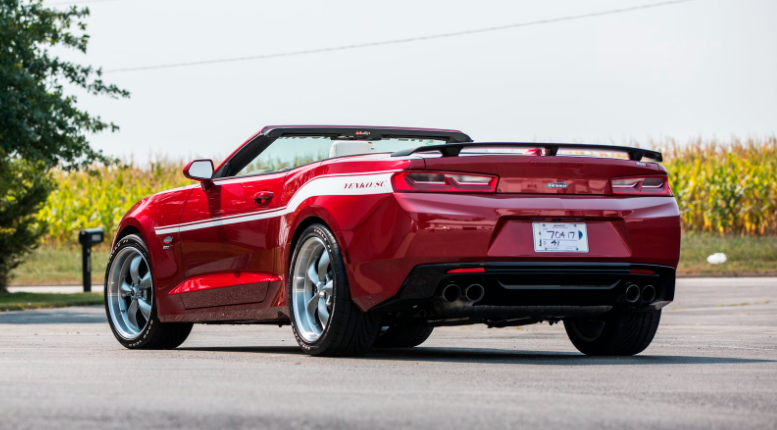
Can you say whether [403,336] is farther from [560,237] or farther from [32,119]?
[32,119]

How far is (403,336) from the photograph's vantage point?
9164 mm

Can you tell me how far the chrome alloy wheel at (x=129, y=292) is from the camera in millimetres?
9164

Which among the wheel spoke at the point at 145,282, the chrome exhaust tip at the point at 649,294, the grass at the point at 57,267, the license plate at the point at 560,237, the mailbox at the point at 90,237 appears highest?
the license plate at the point at 560,237

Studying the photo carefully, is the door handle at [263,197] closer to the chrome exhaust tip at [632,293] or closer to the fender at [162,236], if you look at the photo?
the fender at [162,236]

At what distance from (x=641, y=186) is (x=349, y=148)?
75.0 inches

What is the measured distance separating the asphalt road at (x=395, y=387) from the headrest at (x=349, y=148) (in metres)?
1.31

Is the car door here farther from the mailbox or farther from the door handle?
the mailbox

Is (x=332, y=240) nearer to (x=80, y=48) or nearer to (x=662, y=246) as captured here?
(x=662, y=246)

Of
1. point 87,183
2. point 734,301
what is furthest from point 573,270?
point 87,183

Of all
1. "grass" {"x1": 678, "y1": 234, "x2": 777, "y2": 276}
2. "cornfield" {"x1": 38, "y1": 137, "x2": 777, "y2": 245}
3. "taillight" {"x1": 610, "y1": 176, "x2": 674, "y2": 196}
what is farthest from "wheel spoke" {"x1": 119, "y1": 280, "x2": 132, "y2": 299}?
"cornfield" {"x1": 38, "y1": 137, "x2": 777, "y2": 245}

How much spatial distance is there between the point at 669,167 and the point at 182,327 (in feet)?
93.5

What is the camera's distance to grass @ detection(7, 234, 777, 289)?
2744cm

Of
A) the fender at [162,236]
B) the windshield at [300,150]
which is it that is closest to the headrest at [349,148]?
the windshield at [300,150]

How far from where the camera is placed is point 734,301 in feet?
56.4
